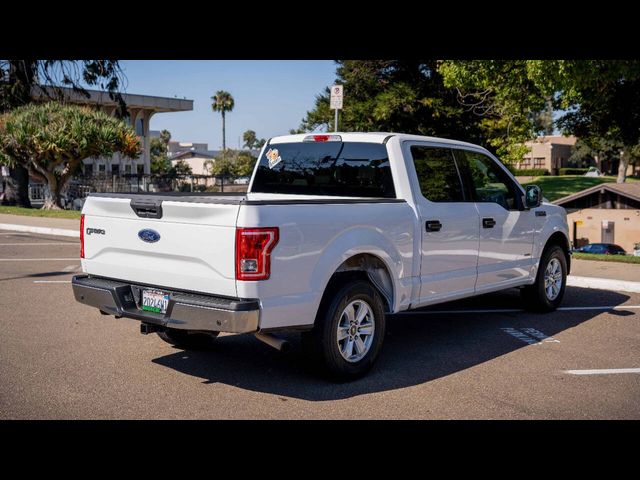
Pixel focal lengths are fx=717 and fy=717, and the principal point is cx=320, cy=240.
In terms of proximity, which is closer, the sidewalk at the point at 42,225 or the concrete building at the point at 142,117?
the sidewalk at the point at 42,225

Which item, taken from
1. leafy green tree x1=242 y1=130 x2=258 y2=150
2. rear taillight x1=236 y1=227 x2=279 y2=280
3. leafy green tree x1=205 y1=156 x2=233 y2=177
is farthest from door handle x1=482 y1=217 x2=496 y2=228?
leafy green tree x1=242 y1=130 x2=258 y2=150

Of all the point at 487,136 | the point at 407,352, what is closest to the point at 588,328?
the point at 407,352

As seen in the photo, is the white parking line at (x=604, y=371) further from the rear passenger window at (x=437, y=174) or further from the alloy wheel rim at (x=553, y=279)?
the alloy wheel rim at (x=553, y=279)

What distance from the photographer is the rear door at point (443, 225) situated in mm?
6570

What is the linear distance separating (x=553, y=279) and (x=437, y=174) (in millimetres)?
2803

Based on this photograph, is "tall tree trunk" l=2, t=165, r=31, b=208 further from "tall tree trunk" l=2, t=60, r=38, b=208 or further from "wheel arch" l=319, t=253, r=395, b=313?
"wheel arch" l=319, t=253, r=395, b=313

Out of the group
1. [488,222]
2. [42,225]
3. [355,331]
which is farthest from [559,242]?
[42,225]

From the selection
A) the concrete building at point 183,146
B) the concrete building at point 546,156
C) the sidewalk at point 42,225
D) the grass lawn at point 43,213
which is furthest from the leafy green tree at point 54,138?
the concrete building at point 183,146

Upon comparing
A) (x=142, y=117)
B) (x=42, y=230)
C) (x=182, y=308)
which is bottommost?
(x=42, y=230)

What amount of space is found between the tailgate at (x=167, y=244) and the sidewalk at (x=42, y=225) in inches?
486

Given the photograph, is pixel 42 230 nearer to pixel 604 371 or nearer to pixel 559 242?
pixel 559 242

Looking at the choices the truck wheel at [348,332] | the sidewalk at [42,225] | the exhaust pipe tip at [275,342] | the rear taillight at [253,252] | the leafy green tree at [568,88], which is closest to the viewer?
the rear taillight at [253,252]

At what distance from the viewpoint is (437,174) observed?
22.8ft
